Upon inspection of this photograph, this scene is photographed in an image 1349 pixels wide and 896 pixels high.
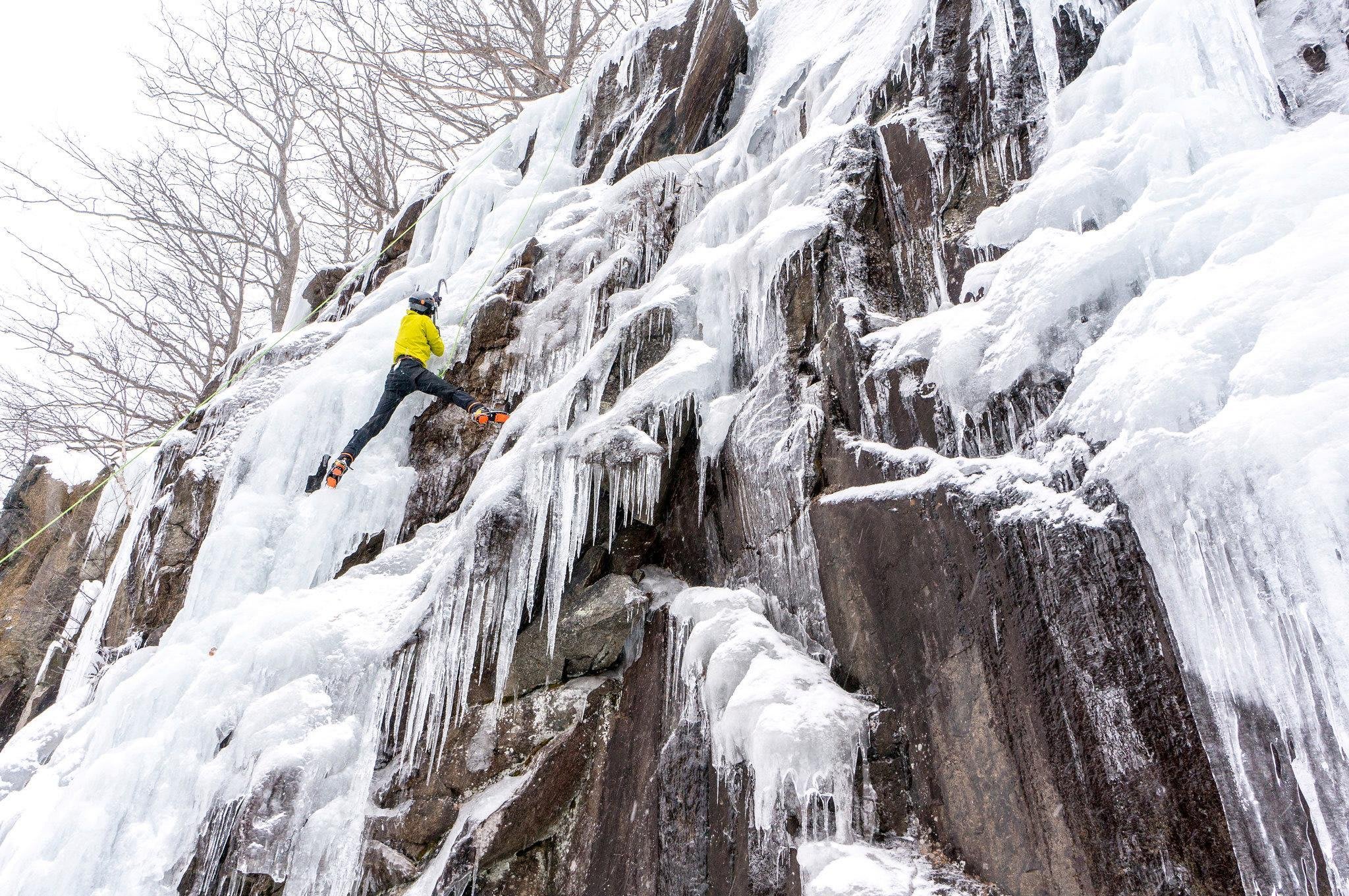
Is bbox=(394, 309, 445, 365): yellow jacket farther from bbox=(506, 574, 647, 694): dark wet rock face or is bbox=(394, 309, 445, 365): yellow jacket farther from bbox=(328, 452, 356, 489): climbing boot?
bbox=(506, 574, 647, 694): dark wet rock face

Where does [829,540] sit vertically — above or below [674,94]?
below

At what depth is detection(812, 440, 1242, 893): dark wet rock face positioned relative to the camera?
1896mm

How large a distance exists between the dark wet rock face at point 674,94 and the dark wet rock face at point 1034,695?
413 cm

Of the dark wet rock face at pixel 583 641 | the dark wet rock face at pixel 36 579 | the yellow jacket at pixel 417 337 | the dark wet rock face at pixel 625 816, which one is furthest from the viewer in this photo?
the dark wet rock face at pixel 36 579

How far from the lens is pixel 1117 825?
6.36 feet

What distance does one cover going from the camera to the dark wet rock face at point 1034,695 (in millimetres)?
1896

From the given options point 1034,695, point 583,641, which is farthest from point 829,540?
point 583,641

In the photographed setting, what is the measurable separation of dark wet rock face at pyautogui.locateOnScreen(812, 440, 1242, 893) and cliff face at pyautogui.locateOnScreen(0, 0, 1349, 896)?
0.01m

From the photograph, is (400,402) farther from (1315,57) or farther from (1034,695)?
(1315,57)

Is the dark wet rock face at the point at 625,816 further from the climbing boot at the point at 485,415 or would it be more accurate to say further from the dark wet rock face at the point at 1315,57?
the dark wet rock face at the point at 1315,57

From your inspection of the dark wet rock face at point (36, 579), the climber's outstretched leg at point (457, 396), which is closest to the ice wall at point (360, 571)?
the climber's outstretched leg at point (457, 396)

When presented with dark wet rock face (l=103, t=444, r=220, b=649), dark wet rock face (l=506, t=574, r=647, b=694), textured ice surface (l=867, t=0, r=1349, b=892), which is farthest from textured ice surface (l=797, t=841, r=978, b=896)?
dark wet rock face (l=103, t=444, r=220, b=649)

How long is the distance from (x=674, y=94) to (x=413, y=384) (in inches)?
122

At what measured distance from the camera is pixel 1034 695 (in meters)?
2.17
